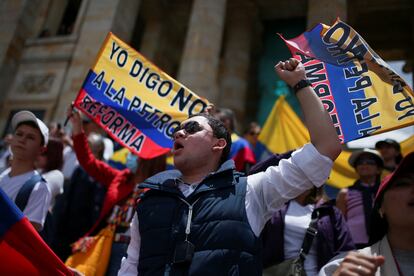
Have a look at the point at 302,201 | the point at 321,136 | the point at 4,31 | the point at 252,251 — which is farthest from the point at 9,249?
the point at 4,31

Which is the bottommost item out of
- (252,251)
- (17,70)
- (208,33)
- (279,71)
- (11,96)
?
(252,251)

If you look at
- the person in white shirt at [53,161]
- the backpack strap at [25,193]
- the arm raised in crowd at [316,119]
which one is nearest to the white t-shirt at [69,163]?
the person in white shirt at [53,161]

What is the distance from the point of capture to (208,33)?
12.4 m

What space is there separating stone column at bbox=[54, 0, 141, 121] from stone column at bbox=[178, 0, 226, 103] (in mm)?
2196

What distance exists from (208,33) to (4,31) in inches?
258

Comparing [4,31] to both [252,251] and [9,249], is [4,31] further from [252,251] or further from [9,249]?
[252,251]

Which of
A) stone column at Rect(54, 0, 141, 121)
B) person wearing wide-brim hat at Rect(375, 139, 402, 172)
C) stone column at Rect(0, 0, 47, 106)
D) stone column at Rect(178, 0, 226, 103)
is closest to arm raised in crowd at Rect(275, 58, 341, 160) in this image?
person wearing wide-brim hat at Rect(375, 139, 402, 172)

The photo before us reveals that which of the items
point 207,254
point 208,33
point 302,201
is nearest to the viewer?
point 207,254

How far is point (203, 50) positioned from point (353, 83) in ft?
29.2

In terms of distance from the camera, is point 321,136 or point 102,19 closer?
point 321,136

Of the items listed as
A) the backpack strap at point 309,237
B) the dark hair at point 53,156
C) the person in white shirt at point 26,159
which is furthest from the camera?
the dark hair at point 53,156

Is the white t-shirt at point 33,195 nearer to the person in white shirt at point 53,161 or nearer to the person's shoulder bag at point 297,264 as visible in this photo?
the person in white shirt at point 53,161

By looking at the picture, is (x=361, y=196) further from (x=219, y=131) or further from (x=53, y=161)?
(x=53, y=161)

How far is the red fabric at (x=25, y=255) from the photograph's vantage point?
2754mm
